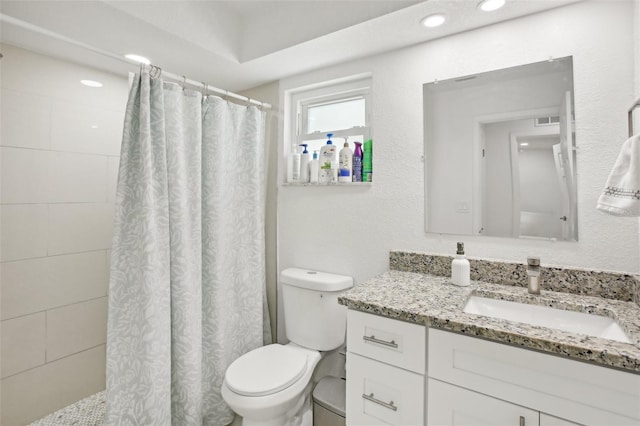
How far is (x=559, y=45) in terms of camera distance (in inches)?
52.9

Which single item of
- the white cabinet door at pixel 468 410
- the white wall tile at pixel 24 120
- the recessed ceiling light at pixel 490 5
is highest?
the recessed ceiling light at pixel 490 5

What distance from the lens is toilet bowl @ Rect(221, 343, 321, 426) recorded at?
1.37 metres

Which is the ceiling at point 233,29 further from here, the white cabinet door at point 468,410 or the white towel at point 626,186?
the white cabinet door at point 468,410

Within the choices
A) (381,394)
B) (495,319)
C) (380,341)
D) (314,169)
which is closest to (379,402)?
(381,394)

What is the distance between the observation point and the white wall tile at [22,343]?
1626 millimetres

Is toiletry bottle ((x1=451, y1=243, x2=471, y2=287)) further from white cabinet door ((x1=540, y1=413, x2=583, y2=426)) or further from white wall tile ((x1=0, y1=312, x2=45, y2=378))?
white wall tile ((x1=0, y1=312, x2=45, y2=378))

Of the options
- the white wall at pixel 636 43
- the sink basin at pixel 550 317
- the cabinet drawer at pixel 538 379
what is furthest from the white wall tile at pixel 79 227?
the white wall at pixel 636 43

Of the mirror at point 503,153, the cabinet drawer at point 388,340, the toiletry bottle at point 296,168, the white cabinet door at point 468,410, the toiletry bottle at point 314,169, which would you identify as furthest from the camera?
the toiletry bottle at point 296,168

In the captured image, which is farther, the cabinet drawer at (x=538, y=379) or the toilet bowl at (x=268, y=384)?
the toilet bowl at (x=268, y=384)

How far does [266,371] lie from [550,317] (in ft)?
4.10

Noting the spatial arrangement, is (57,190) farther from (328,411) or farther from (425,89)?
(425,89)

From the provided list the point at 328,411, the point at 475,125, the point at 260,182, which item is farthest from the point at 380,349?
the point at 260,182

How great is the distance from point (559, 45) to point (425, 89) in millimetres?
566

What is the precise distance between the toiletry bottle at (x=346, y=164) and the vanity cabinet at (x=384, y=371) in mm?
871
